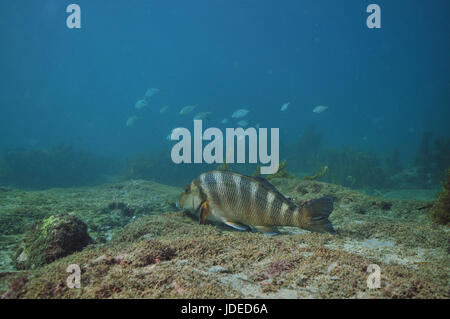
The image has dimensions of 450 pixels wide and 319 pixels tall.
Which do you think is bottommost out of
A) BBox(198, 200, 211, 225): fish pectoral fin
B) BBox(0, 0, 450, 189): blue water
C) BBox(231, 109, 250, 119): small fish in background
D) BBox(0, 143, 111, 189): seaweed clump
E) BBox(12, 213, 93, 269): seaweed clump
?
BBox(0, 143, 111, 189): seaweed clump

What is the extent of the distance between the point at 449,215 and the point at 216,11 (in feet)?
499

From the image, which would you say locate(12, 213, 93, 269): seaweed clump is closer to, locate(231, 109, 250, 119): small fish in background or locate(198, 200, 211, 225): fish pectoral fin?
locate(198, 200, 211, 225): fish pectoral fin

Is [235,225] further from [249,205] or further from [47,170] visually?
[47,170]

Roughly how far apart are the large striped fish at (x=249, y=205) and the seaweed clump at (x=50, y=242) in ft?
5.92

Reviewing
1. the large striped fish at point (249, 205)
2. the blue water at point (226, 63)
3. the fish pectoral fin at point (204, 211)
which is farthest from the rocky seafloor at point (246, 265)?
the blue water at point (226, 63)

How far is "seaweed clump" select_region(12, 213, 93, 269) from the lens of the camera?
3256 mm

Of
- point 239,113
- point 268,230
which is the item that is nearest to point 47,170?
point 239,113

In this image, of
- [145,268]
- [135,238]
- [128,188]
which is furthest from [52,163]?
[145,268]

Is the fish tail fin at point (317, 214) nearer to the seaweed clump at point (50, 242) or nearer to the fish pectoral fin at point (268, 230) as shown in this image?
the fish pectoral fin at point (268, 230)

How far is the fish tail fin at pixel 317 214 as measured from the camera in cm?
344

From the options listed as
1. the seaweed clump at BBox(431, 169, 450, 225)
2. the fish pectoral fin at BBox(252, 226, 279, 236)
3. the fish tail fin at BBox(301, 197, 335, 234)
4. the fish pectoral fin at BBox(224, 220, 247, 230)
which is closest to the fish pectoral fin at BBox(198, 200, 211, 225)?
the fish pectoral fin at BBox(224, 220, 247, 230)

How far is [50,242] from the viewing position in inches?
133

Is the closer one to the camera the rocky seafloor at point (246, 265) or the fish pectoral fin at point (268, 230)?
the rocky seafloor at point (246, 265)

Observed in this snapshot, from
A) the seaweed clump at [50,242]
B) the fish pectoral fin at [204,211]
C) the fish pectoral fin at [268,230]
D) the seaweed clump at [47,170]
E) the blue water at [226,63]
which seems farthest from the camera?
the blue water at [226,63]
